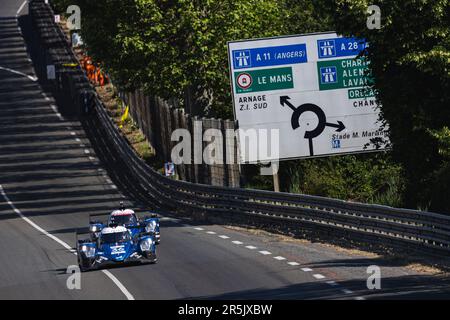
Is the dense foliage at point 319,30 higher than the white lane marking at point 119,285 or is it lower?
higher

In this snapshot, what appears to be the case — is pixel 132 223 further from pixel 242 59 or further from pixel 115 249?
pixel 242 59

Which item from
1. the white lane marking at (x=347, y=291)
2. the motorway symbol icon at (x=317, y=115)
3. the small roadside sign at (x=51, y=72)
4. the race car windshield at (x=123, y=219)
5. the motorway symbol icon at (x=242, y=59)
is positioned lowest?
the white lane marking at (x=347, y=291)

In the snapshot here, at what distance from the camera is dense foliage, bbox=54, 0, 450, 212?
1292 inches

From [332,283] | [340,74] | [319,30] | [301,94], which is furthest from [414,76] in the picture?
[319,30]

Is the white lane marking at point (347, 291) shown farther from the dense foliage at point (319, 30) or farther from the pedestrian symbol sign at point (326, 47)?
the pedestrian symbol sign at point (326, 47)

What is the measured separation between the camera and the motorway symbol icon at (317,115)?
4184 cm

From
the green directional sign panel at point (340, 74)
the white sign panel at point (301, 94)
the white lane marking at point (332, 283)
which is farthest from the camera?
the green directional sign panel at point (340, 74)

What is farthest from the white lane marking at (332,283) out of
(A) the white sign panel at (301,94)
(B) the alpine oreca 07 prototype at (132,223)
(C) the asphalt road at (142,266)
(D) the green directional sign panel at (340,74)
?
(D) the green directional sign panel at (340,74)

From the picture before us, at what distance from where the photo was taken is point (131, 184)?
55.8m

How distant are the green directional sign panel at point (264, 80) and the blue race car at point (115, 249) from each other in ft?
40.8

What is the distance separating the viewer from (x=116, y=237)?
30.0 metres

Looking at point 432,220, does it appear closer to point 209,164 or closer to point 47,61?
point 209,164

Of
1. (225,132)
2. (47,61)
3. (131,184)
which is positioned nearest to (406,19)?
(225,132)
